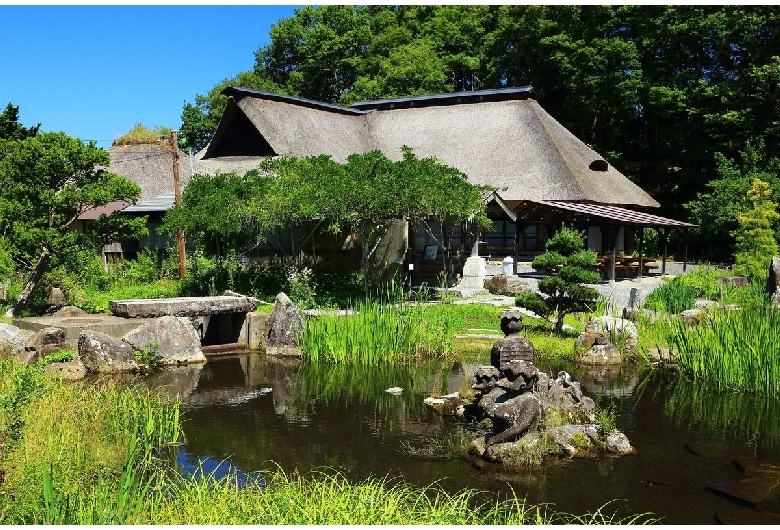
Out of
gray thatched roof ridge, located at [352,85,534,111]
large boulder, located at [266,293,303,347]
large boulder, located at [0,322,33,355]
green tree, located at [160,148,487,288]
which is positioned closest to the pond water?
Answer: large boulder, located at [266,293,303,347]

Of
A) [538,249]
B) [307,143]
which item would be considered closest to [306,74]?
[307,143]

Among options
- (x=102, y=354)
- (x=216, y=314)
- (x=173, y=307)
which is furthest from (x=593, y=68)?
(x=102, y=354)

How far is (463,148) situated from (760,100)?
45.4 feet

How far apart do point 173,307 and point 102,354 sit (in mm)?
2534

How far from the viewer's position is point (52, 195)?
1580 centimetres

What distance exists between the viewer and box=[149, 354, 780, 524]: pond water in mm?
7449

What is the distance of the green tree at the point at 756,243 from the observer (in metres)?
23.2

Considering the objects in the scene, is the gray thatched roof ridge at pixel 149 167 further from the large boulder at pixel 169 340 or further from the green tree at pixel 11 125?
the large boulder at pixel 169 340

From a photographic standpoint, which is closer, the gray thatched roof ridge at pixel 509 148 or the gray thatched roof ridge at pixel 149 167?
the gray thatched roof ridge at pixel 509 148

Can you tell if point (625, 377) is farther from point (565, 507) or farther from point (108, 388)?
point (108, 388)

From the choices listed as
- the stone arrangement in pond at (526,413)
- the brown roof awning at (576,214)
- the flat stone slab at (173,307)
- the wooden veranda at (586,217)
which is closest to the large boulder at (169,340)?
the flat stone slab at (173,307)

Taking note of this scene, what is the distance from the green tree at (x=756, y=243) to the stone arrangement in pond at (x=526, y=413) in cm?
1599

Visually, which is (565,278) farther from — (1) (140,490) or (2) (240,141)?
(2) (240,141)

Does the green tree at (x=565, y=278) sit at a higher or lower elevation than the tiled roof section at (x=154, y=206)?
lower
